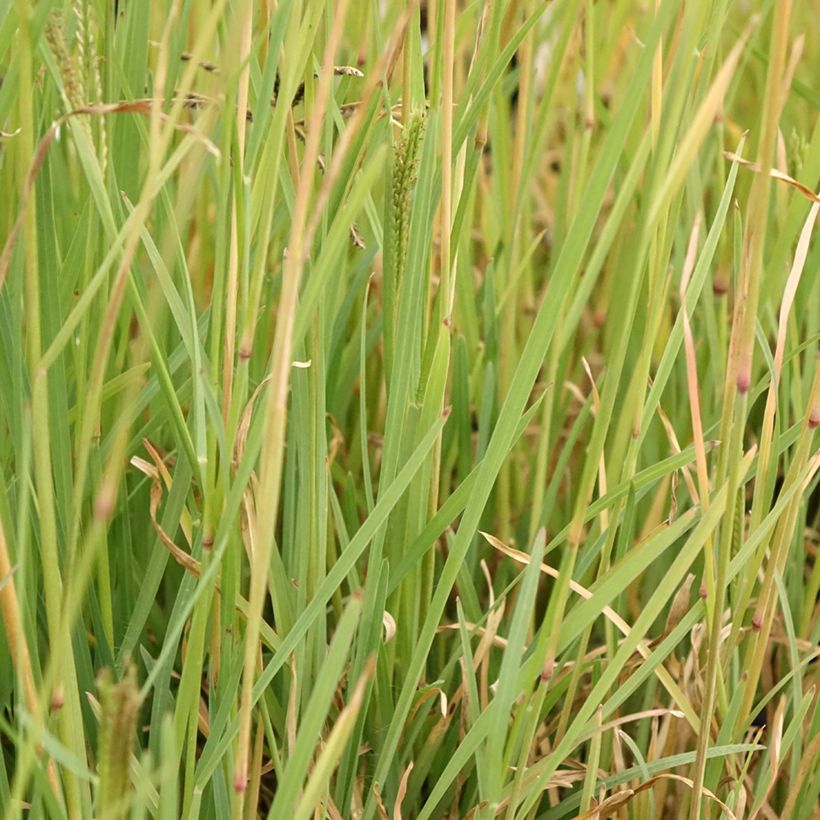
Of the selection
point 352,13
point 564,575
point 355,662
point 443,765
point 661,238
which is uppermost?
point 352,13

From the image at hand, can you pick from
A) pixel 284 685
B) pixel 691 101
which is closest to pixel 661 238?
pixel 691 101

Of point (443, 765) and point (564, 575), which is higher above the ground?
point (564, 575)

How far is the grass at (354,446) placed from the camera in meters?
0.41

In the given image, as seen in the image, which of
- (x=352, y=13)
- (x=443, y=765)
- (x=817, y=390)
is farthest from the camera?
(x=352, y=13)

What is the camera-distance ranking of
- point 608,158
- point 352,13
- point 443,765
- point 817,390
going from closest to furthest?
point 608,158 → point 817,390 → point 443,765 → point 352,13

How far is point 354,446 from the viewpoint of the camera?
81 centimetres

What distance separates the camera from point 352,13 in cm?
96

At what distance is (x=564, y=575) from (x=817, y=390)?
186mm

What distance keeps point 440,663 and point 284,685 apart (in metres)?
0.15

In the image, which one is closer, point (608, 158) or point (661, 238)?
point (608, 158)

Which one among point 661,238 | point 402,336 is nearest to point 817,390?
point 661,238

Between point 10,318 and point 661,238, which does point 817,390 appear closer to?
point 661,238

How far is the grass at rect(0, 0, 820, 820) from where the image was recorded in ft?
1.33

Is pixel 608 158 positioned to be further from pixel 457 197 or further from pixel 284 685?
pixel 284 685
